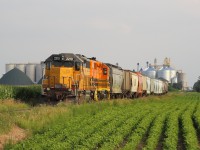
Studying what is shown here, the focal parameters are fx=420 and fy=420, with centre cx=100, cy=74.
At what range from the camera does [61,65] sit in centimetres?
3130

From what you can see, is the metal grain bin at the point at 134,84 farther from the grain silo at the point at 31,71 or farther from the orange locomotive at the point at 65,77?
the grain silo at the point at 31,71

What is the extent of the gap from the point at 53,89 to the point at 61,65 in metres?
2.00

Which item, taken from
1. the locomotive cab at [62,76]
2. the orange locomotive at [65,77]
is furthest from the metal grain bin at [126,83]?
the locomotive cab at [62,76]

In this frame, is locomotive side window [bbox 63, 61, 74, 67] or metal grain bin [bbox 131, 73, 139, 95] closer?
locomotive side window [bbox 63, 61, 74, 67]

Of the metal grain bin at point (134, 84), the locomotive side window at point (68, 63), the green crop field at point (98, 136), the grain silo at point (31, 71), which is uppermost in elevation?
the grain silo at point (31, 71)

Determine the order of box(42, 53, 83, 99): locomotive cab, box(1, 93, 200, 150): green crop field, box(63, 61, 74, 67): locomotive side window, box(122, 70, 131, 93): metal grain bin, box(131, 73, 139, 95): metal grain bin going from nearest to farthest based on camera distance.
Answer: box(1, 93, 200, 150): green crop field
box(42, 53, 83, 99): locomotive cab
box(63, 61, 74, 67): locomotive side window
box(122, 70, 131, 93): metal grain bin
box(131, 73, 139, 95): metal grain bin

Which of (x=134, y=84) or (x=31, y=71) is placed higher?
(x=31, y=71)

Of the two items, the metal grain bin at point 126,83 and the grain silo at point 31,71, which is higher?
the grain silo at point 31,71

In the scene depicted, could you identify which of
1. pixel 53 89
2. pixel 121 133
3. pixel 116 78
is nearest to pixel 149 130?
pixel 121 133

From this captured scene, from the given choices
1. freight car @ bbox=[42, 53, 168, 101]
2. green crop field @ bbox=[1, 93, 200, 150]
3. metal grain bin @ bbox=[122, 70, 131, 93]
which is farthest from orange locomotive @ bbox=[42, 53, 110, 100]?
metal grain bin @ bbox=[122, 70, 131, 93]

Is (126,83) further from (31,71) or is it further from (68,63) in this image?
(31,71)

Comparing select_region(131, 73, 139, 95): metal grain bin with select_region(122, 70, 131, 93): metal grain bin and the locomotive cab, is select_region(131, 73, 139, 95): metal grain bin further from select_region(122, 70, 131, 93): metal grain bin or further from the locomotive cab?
the locomotive cab

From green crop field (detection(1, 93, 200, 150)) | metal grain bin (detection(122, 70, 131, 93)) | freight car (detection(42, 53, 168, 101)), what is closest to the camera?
green crop field (detection(1, 93, 200, 150))

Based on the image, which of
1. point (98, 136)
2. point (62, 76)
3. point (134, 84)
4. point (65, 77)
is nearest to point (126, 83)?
point (134, 84)
